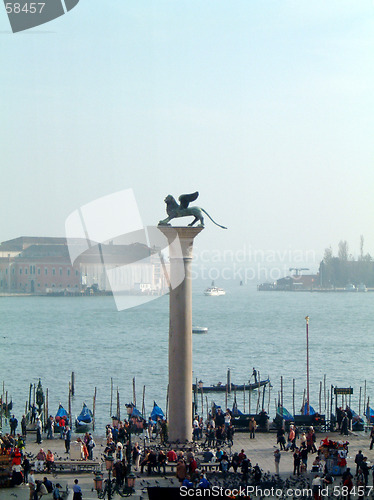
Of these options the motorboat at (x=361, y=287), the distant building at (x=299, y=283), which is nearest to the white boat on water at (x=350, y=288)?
the motorboat at (x=361, y=287)

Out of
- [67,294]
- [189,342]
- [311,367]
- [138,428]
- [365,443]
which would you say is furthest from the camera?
[67,294]

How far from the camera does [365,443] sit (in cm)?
1823

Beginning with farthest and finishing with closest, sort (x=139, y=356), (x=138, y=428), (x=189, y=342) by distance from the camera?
1. (x=139, y=356)
2. (x=138, y=428)
3. (x=189, y=342)

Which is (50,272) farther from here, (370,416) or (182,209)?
(182,209)

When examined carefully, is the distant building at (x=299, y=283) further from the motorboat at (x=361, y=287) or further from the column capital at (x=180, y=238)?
the column capital at (x=180, y=238)

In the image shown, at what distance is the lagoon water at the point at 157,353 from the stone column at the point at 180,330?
1039cm

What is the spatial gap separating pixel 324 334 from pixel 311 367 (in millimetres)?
22752

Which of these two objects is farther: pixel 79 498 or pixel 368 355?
pixel 368 355

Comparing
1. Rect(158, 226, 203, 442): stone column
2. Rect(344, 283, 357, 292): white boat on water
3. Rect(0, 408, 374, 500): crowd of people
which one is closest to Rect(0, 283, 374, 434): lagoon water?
Rect(0, 408, 374, 500): crowd of people

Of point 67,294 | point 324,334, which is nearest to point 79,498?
point 324,334

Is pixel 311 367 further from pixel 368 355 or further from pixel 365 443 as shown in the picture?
pixel 365 443

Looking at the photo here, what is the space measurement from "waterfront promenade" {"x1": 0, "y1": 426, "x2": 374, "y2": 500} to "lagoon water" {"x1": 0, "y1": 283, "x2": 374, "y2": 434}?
24.8ft

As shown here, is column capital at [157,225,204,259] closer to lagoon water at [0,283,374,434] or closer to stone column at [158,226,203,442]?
stone column at [158,226,203,442]

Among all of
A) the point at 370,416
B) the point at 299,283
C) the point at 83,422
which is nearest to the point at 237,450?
the point at 370,416
